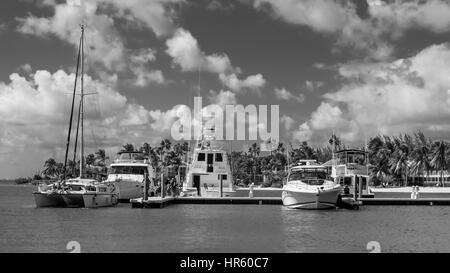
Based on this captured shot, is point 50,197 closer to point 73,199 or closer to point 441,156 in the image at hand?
point 73,199

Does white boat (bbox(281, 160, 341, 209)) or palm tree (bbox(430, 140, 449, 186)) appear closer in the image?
white boat (bbox(281, 160, 341, 209))

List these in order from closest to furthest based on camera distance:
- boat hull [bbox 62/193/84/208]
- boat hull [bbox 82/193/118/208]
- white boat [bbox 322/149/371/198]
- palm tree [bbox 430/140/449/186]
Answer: boat hull [bbox 62/193/84/208] < boat hull [bbox 82/193/118/208] < white boat [bbox 322/149/371/198] < palm tree [bbox 430/140/449/186]

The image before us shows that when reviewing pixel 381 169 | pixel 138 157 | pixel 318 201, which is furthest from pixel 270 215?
pixel 381 169

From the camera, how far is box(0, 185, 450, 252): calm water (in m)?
28.4

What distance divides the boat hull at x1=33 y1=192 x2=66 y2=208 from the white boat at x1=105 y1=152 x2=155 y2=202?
32.2ft

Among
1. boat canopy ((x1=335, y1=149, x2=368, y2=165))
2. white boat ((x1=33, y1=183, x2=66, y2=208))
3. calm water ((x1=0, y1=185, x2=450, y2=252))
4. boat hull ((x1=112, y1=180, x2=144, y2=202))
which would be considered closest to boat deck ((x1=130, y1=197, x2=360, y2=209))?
calm water ((x1=0, y1=185, x2=450, y2=252))

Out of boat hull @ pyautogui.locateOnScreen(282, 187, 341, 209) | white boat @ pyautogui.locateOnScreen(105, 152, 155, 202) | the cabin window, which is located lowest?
boat hull @ pyautogui.locateOnScreen(282, 187, 341, 209)

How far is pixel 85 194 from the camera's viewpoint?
5131 centimetres

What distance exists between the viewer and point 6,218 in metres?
44.1

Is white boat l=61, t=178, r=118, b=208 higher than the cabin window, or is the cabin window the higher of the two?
the cabin window

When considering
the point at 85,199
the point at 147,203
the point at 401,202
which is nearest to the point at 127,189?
the point at 147,203

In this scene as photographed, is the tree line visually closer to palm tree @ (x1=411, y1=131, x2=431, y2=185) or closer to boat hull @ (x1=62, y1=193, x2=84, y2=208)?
palm tree @ (x1=411, y1=131, x2=431, y2=185)

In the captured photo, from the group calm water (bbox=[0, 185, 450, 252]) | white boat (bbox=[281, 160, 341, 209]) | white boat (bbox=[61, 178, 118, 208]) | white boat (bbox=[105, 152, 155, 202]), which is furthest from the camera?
white boat (bbox=[105, 152, 155, 202])
